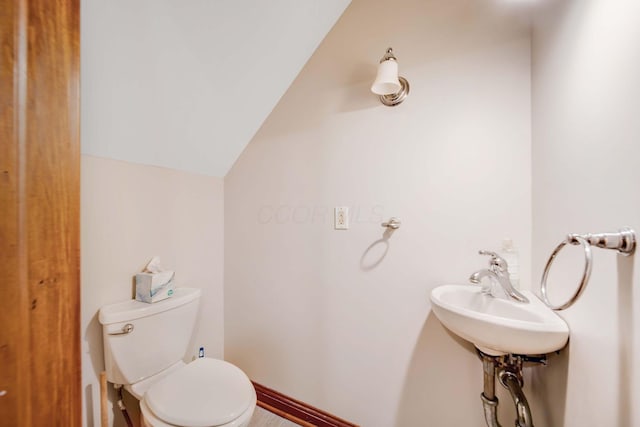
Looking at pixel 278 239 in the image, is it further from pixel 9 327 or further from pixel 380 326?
pixel 9 327

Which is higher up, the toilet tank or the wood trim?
the toilet tank

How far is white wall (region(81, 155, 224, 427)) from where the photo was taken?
3.50ft

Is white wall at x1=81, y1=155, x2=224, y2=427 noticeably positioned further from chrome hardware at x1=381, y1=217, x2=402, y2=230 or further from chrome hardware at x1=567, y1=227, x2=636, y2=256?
chrome hardware at x1=567, y1=227, x2=636, y2=256

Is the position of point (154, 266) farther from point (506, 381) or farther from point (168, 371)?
point (506, 381)

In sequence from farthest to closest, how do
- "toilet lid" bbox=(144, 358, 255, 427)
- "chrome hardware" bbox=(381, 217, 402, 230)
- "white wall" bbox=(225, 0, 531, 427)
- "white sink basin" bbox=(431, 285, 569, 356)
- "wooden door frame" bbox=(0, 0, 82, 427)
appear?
"chrome hardware" bbox=(381, 217, 402, 230) → "white wall" bbox=(225, 0, 531, 427) → "toilet lid" bbox=(144, 358, 255, 427) → "white sink basin" bbox=(431, 285, 569, 356) → "wooden door frame" bbox=(0, 0, 82, 427)

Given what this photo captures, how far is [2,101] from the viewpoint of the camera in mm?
397

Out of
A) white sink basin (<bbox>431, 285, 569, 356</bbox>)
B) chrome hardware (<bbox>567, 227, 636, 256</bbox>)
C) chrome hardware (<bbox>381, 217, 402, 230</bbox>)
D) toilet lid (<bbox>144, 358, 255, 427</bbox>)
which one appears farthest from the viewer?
chrome hardware (<bbox>381, 217, 402, 230</bbox>)

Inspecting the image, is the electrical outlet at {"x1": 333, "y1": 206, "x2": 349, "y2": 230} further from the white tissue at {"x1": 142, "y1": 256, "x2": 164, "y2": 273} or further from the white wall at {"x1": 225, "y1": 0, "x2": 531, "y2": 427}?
the white tissue at {"x1": 142, "y1": 256, "x2": 164, "y2": 273}

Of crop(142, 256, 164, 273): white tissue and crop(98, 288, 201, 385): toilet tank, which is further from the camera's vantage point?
crop(142, 256, 164, 273): white tissue

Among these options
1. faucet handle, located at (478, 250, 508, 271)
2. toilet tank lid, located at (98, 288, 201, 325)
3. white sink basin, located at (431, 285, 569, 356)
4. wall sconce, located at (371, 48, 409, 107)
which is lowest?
toilet tank lid, located at (98, 288, 201, 325)

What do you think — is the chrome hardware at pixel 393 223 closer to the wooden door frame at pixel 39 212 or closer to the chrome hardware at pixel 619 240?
the chrome hardware at pixel 619 240

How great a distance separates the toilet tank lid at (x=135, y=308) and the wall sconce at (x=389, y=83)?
1401 mm

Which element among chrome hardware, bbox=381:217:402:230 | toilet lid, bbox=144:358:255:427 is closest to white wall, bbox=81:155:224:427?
toilet lid, bbox=144:358:255:427

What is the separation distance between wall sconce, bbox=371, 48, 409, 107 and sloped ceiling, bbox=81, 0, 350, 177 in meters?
0.52
